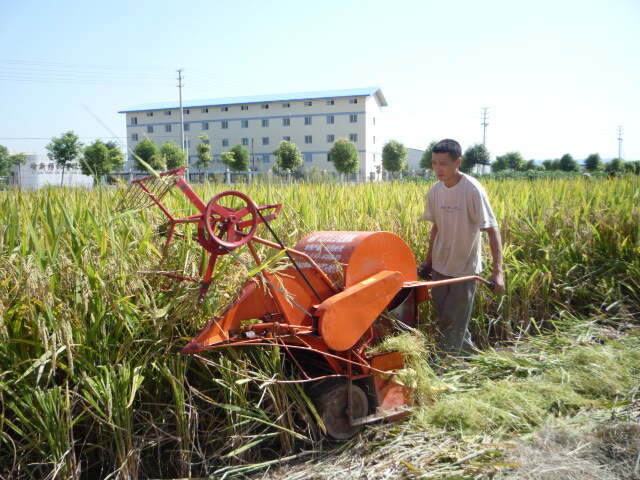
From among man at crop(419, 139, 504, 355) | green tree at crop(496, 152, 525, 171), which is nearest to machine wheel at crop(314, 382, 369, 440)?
man at crop(419, 139, 504, 355)

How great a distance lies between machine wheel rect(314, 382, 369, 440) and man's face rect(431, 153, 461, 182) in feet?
5.04

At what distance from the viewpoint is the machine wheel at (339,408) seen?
2439 mm

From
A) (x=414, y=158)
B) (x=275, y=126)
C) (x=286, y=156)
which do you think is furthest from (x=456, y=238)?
(x=414, y=158)

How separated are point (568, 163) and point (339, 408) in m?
56.2

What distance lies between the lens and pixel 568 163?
51.7 m

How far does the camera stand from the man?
3.28m

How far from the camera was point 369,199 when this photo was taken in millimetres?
5152

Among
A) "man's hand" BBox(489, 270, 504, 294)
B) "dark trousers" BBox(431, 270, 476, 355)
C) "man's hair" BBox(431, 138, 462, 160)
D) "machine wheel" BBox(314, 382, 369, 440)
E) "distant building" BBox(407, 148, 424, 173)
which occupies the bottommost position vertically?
"machine wheel" BBox(314, 382, 369, 440)

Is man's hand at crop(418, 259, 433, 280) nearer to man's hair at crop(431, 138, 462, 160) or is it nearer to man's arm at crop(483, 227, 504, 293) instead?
man's arm at crop(483, 227, 504, 293)

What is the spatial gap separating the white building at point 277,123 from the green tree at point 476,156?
12607mm

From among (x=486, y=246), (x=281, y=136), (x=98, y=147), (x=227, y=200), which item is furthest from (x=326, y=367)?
(x=281, y=136)

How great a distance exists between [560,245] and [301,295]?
346 centimetres

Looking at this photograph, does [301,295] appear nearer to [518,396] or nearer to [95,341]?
[95,341]

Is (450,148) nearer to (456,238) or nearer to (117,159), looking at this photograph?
(456,238)
